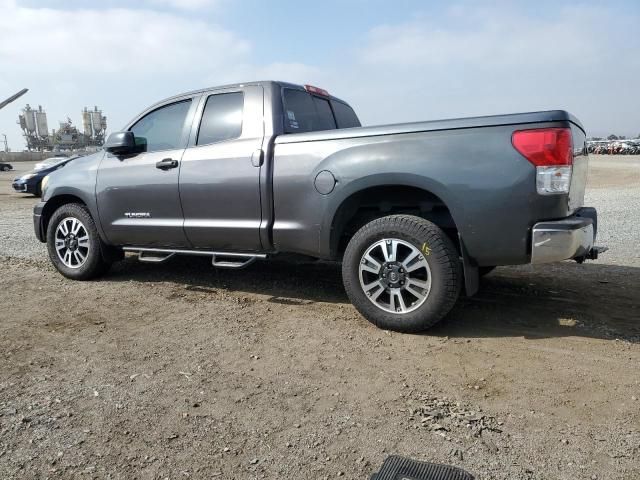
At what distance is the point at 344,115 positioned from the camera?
18.4 ft

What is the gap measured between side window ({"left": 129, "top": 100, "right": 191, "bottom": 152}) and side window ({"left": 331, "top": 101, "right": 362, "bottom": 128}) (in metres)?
1.55

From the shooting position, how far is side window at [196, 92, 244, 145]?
4492mm

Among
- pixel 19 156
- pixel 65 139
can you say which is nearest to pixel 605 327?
pixel 19 156

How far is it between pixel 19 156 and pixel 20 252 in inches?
2674

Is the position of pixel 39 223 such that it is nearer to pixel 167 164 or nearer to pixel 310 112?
pixel 167 164

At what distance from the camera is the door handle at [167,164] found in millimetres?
4680

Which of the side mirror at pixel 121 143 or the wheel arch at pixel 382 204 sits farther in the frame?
the side mirror at pixel 121 143

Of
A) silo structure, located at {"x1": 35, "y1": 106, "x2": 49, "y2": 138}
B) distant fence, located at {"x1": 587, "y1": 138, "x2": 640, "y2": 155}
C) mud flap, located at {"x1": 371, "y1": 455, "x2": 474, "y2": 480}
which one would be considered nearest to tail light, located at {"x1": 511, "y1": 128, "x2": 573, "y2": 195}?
mud flap, located at {"x1": 371, "y1": 455, "x2": 474, "y2": 480}

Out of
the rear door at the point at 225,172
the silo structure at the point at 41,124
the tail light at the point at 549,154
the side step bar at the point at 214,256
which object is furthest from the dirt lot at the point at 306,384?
the silo structure at the point at 41,124

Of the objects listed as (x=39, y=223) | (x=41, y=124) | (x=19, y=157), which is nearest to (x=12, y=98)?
(x=19, y=157)

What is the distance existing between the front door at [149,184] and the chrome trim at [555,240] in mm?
3025

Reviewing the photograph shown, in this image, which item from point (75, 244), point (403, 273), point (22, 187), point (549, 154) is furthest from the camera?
point (22, 187)

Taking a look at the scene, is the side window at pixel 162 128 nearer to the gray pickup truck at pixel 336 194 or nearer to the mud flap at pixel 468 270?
Answer: the gray pickup truck at pixel 336 194

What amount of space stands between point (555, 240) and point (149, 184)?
355 centimetres
